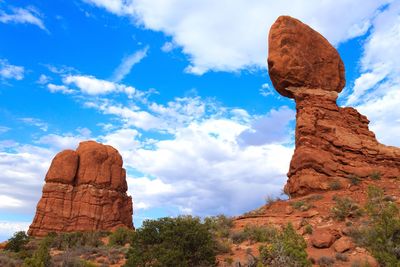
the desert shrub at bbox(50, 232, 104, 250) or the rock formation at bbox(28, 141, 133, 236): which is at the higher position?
the rock formation at bbox(28, 141, 133, 236)

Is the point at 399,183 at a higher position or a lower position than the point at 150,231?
higher

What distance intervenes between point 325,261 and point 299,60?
62.3ft

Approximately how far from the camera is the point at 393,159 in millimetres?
28047

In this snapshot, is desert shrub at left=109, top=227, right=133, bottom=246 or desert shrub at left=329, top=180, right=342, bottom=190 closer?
desert shrub at left=329, top=180, right=342, bottom=190

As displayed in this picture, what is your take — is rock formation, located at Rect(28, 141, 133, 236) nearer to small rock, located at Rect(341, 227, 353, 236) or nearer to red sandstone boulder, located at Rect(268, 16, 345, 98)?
red sandstone boulder, located at Rect(268, 16, 345, 98)

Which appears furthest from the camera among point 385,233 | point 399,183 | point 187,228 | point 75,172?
point 75,172

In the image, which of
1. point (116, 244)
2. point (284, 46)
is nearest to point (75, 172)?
point (116, 244)

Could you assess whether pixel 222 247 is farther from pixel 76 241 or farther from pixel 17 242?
pixel 17 242

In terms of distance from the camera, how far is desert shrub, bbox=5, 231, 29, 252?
32.2 metres

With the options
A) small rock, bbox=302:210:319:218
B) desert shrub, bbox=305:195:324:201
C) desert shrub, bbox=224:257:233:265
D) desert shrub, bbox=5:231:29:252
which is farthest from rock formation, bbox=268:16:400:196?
desert shrub, bbox=5:231:29:252

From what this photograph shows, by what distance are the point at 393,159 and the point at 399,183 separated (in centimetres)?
256

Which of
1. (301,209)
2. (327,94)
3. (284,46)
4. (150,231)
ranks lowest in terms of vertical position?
(150,231)

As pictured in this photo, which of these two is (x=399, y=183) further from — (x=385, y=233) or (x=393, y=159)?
(x=385, y=233)

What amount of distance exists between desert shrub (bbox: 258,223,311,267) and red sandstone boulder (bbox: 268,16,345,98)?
65.5 feet
